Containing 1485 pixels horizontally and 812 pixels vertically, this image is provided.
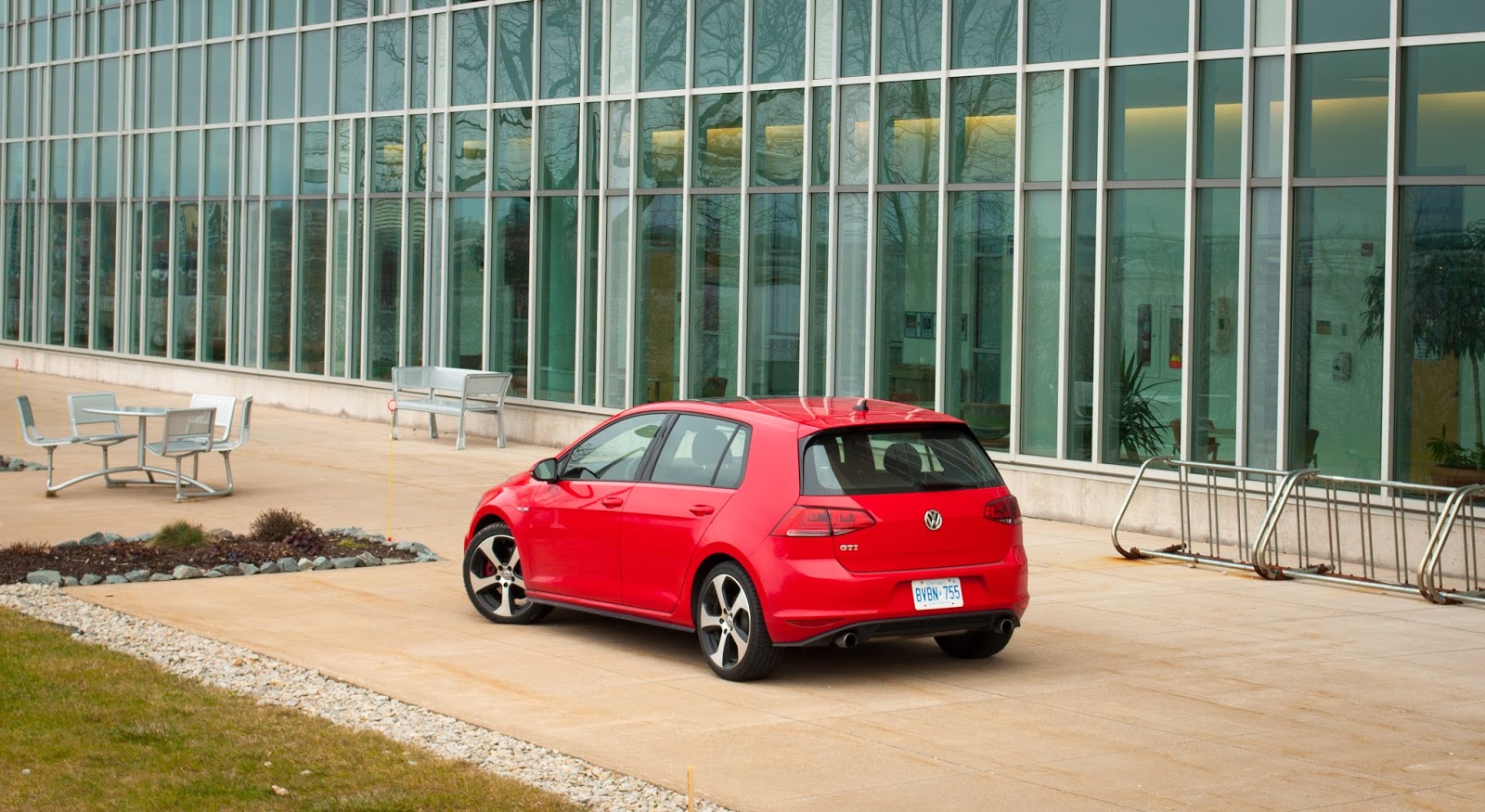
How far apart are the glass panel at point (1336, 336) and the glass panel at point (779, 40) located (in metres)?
7.03

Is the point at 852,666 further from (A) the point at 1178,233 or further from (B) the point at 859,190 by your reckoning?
(B) the point at 859,190

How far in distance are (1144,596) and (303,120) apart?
21.0 m

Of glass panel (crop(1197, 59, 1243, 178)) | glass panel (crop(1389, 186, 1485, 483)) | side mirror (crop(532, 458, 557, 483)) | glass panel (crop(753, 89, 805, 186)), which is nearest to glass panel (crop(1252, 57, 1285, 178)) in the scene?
glass panel (crop(1197, 59, 1243, 178))

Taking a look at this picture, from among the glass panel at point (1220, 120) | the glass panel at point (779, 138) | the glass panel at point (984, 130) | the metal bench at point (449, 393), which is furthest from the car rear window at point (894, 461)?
the metal bench at point (449, 393)

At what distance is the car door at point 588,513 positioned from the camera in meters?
10.6

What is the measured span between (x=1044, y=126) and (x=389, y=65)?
536 inches

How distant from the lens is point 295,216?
30.7 meters

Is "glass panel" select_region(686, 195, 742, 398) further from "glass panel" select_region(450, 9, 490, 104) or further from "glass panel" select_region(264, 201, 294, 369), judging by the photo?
"glass panel" select_region(264, 201, 294, 369)

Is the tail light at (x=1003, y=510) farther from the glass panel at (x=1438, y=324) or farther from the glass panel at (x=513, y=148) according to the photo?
the glass panel at (x=513, y=148)

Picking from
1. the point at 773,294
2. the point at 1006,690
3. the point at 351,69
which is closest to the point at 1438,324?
the point at 1006,690

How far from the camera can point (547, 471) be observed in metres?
11.1

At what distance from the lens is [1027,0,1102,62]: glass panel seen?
702 inches

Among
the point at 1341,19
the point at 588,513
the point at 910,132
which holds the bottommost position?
the point at 588,513

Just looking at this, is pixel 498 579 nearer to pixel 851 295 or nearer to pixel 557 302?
pixel 851 295
